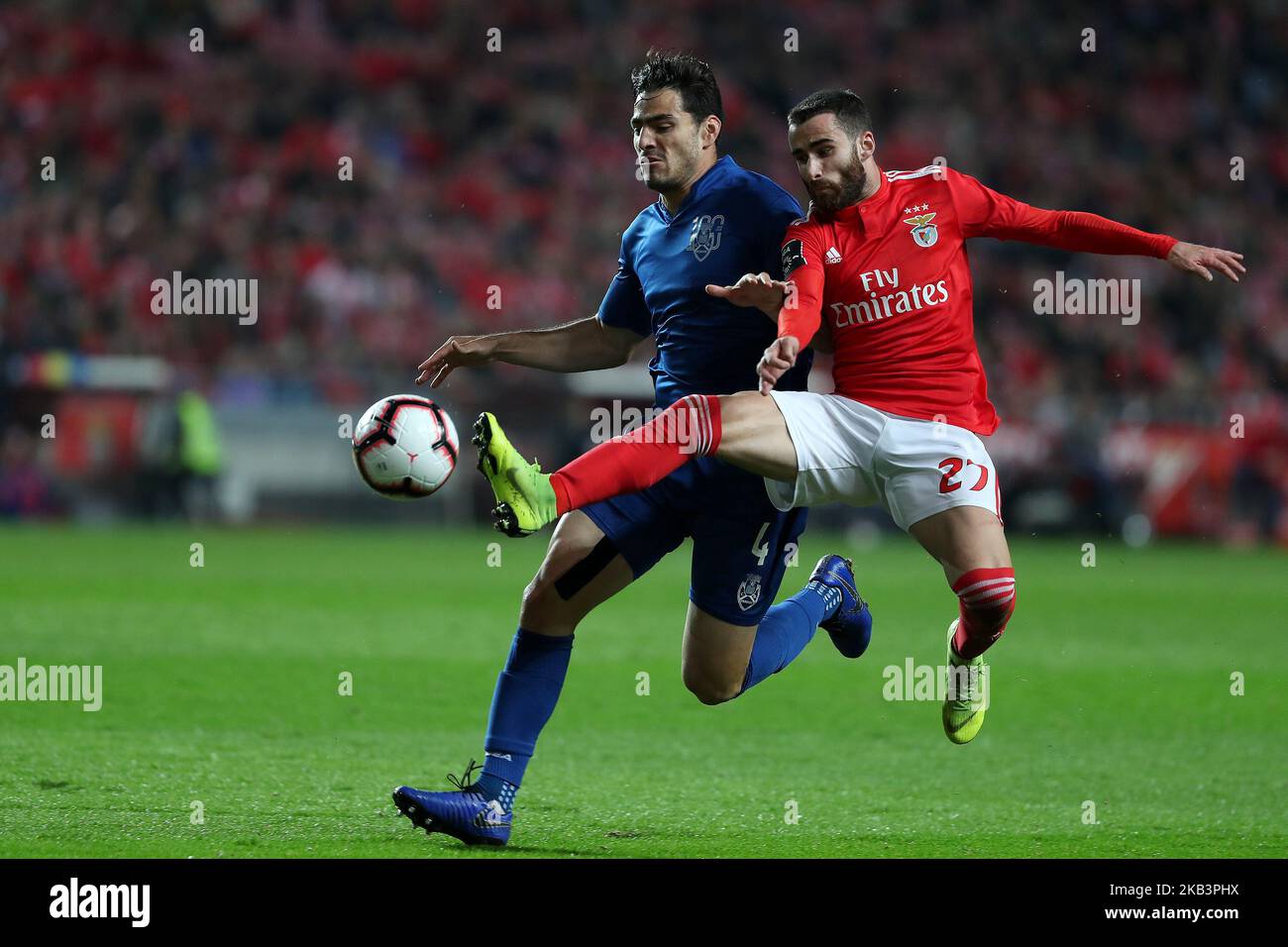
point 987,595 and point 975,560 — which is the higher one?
point 975,560

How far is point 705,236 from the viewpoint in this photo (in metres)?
5.14

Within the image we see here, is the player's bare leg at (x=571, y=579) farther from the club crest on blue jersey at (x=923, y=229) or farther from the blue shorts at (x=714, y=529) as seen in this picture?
the club crest on blue jersey at (x=923, y=229)

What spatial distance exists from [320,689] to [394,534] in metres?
8.80

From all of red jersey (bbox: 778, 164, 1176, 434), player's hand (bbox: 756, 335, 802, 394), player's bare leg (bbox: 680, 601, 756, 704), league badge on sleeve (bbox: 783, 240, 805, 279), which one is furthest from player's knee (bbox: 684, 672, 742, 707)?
league badge on sleeve (bbox: 783, 240, 805, 279)

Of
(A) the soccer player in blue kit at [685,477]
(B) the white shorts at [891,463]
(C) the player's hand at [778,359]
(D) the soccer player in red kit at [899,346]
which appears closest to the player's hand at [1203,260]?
(D) the soccer player in red kit at [899,346]

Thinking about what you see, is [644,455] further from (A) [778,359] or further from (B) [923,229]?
(B) [923,229]

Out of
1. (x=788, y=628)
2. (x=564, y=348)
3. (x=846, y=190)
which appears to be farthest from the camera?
(x=788, y=628)

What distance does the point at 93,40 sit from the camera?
22422mm

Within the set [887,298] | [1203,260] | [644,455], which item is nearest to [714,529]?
[644,455]

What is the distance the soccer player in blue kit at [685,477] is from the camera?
4922mm

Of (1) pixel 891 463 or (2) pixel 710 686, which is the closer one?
(1) pixel 891 463

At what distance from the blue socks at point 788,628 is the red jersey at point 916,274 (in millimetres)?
945

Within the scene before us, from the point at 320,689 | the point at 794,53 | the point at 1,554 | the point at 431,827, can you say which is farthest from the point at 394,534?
the point at 431,827

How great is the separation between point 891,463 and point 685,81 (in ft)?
4.54
